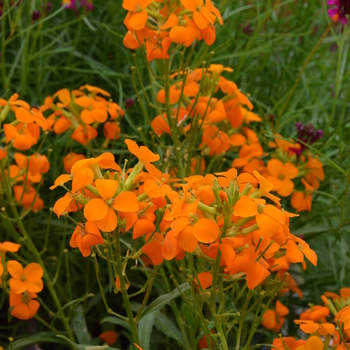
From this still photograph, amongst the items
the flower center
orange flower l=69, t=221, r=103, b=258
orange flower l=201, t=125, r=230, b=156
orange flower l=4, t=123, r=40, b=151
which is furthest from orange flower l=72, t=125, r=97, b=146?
the flower center

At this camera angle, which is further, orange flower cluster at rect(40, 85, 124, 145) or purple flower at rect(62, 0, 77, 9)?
purple flower at rect(62, 0, 77, 9)

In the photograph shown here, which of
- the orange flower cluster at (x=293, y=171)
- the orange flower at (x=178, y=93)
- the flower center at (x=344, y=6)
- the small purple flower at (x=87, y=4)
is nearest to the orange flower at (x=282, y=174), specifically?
the orange flower cluster at (x=293, y=171)

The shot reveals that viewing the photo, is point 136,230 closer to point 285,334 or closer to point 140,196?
point 140,196

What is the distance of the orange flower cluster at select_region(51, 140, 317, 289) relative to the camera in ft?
1.71

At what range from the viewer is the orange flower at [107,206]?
0.53m

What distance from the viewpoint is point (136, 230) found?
0.57 meters

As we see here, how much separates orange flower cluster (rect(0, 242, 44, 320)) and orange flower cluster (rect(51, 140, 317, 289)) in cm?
21

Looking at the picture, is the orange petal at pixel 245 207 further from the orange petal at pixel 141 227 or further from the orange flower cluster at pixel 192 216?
the orange petal at pixel 141 227

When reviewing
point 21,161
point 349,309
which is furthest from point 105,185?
point 21,161

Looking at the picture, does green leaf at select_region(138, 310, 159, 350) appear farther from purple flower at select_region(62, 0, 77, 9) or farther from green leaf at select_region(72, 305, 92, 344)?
purple flower at select_region(62, 0, 77, 9)

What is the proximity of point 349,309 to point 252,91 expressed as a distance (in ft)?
2.75

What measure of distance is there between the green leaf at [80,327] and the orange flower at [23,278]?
186 millimetres

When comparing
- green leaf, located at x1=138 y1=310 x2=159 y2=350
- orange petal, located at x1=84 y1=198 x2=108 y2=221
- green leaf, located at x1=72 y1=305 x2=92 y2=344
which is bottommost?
green leaf, located at x1=72 y1=305 x2=92 y2=344

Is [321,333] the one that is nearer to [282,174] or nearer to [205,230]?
[205,230]
